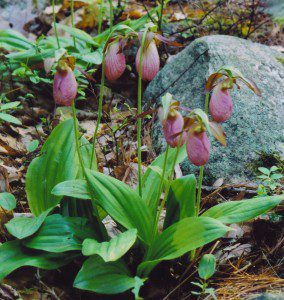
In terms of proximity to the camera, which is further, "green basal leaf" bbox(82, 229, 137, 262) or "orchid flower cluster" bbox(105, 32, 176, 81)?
Answer: "orchid flower cluster" bbox(105, 32, 176, 81)

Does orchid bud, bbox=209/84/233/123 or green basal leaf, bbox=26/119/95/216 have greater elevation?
orchid bud, bbox=209/84/233/123

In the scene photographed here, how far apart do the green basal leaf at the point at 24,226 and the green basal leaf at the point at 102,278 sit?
25 centimetres

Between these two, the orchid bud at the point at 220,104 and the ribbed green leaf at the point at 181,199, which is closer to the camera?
the orchid bud at the point at 220,104

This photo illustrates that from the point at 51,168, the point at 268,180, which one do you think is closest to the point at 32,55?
the point at 51,168

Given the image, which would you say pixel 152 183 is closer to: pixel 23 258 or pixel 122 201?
pixel 122 201

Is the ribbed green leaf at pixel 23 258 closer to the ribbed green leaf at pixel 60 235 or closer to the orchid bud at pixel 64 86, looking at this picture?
the ribbed green leaf at pixel 60 235

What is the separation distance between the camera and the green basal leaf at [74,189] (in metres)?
1.65

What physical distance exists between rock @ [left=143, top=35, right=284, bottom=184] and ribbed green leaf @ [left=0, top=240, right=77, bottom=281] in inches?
37.7

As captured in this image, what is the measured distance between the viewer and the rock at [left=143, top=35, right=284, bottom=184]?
233 cm

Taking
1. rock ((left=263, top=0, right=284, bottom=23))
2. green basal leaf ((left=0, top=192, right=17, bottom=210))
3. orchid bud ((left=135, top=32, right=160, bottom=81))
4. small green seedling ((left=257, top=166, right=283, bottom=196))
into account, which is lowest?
small green seedling ((left=257, top=166, right=283, bottom=196))

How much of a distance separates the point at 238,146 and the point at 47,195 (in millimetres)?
1061

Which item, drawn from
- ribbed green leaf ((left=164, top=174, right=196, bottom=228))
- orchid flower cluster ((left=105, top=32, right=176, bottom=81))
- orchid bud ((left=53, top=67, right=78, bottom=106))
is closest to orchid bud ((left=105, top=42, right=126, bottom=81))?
orchid flower cluster ((left=105, top=32, right=176, bottom=81))

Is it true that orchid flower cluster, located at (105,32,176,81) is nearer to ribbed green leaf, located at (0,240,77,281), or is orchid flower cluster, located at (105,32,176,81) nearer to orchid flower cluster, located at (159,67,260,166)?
orchid flower cluster, located at (159,67,260,166)

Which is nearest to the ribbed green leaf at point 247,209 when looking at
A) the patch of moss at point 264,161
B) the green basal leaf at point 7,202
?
the patch of moss at point 264,161
